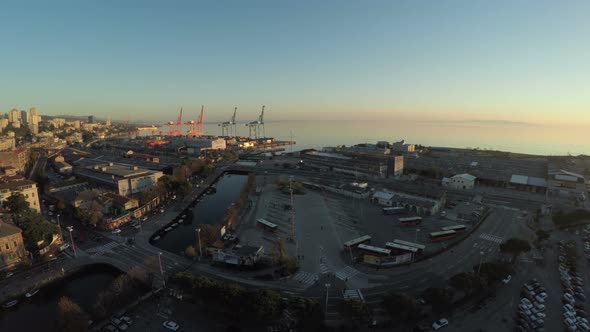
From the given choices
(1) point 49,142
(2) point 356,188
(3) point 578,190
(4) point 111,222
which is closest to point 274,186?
(2) point 356,188

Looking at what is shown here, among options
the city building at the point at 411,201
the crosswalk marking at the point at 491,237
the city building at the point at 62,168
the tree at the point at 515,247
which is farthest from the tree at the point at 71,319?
the city building at the point at 62,168

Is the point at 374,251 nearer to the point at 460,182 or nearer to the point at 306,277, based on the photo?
the point at 306,277

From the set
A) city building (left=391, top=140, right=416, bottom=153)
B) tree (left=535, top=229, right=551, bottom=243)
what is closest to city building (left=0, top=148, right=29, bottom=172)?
tree (left=535, top=229, right=551, bottom=243)

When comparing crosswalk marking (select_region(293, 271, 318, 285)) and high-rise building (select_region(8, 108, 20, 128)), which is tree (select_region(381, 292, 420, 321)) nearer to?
crosswalk marking (select_region(293, 271, 318, 285))

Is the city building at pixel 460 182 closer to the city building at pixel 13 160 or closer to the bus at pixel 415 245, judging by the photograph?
the bus at pixel 415 245

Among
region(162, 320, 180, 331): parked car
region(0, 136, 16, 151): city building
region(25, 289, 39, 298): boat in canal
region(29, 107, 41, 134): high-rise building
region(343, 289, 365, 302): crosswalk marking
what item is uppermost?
region(29, 107, 41, 134): high-rise building

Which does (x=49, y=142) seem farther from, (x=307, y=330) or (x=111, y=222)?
(x=307, y=330)

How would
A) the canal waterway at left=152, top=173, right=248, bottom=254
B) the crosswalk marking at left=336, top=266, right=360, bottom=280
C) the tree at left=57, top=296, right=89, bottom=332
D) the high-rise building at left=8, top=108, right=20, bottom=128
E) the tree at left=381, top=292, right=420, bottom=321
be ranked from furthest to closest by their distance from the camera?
the high-rise building at left=8, top=108, right=20, bottom=128, the canal waterway at left=152, top=173, right=248, bottom=254, the crosswalk marking at left=336, top=266, right=360, bottom=280, the tree at left=381, top=292, right=420, bottom=321, the tree at left=57, top=296, right=89, bottom=332

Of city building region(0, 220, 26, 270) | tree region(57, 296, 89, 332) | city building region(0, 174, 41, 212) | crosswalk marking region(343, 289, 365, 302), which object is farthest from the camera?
city building region(0, 174, 41, 212)
